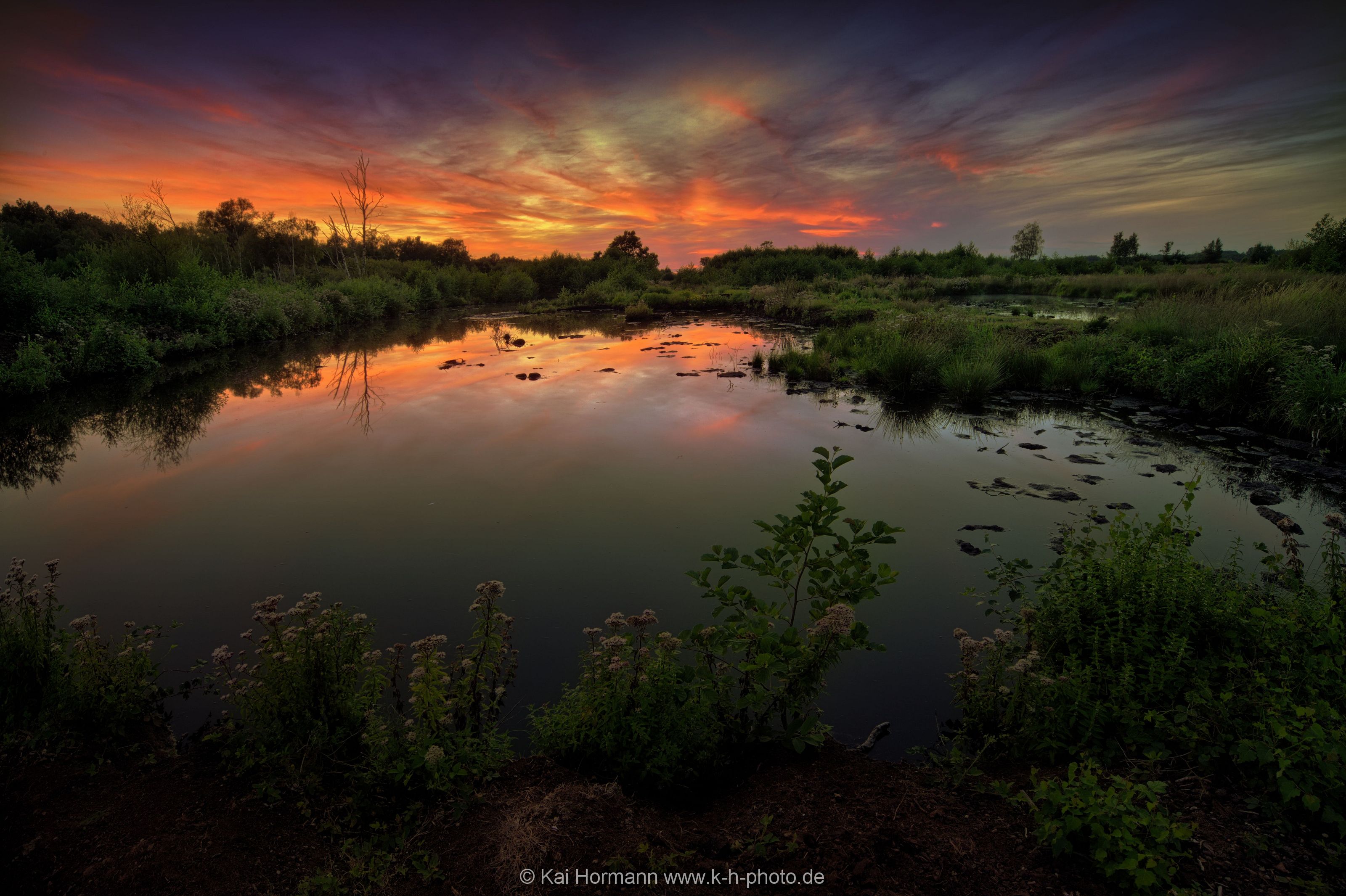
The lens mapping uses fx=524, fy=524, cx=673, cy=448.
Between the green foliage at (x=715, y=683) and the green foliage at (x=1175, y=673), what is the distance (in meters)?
0.80

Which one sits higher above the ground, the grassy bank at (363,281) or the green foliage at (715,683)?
the grassy bank at (363,281)

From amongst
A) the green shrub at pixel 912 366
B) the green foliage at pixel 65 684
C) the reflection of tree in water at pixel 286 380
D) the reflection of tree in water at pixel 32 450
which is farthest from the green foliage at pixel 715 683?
the reflection of tree in water at pixel 286 380

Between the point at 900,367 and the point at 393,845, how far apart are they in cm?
1274

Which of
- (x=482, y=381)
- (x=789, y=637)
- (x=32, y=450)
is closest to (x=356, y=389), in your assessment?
(x=482, y=381)

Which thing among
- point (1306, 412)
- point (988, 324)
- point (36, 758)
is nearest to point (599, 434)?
point (36, 758)

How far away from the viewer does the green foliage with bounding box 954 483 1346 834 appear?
87.8 inches

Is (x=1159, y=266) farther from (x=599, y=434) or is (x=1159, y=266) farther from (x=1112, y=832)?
(x=1112, y=832)

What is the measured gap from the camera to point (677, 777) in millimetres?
2682

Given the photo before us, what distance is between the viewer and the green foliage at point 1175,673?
2.23 metres

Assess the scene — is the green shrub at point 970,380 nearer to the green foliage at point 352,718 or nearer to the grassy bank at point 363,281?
the grassy bank at point 363,281

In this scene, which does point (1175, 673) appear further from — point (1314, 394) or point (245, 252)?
point (245, 252)

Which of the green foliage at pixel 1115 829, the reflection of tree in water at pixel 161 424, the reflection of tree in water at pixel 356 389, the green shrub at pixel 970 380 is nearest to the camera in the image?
the green foliage at pixel 1115 829

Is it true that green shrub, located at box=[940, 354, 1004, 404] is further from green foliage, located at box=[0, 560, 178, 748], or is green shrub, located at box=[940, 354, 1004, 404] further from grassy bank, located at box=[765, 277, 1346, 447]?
green foliage, located at box=[0, 560, 178, 748]

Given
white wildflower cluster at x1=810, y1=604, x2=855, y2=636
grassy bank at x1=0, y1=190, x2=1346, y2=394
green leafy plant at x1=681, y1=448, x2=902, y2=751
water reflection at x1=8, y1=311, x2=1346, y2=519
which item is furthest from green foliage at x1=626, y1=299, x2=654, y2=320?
white wildflower cluster at x1=810, y1=604, x2=855, y2=636
